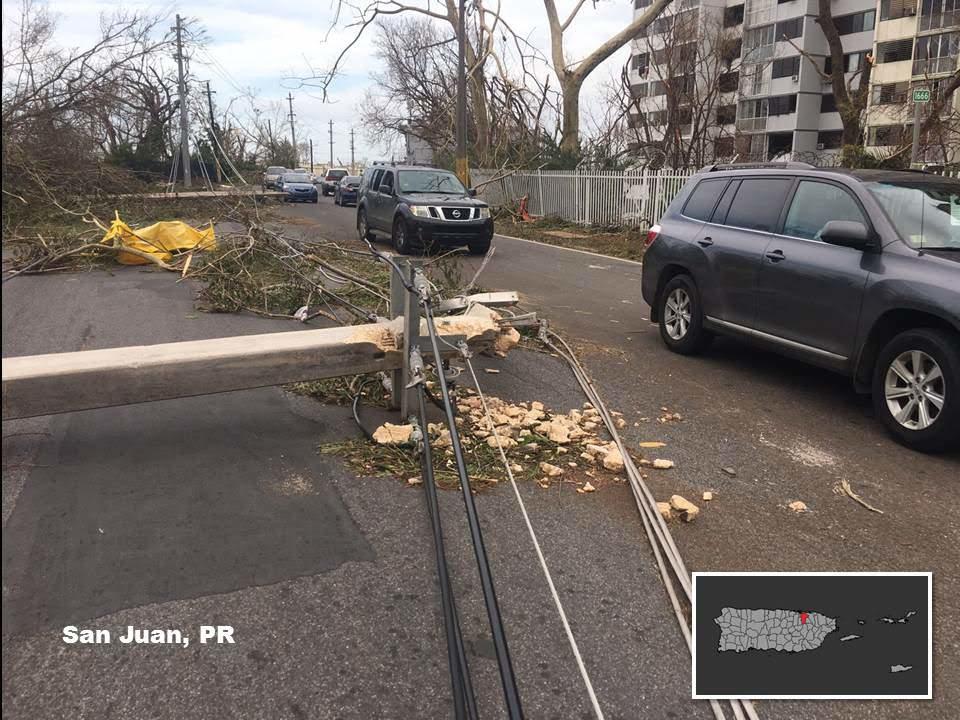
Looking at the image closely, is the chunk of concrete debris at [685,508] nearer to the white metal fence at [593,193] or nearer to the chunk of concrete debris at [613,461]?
the chunk of concrete debris at [613,461]

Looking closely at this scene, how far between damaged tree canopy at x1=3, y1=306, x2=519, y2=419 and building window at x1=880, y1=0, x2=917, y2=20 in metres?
60.2

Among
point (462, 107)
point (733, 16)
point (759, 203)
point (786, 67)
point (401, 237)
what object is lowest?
point (401, 237)

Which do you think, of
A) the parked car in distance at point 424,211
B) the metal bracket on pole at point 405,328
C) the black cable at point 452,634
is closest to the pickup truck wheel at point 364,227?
the parked car in distance at point 424,211

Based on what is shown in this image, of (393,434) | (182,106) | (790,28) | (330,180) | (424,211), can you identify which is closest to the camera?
(393,434)

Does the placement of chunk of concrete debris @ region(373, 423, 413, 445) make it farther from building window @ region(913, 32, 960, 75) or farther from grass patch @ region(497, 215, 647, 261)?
building window @ region(913, 32, 960, 75)

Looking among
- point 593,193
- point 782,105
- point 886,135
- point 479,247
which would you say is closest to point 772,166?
point 479,247

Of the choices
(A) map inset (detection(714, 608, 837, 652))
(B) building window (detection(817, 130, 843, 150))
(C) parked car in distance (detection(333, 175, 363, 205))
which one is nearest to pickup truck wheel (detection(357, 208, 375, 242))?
(A) map inset (detection(714, 608, 837, 652))

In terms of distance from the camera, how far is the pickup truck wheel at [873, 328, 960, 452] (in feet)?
15.6

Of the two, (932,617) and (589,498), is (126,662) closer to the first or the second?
(589,498)

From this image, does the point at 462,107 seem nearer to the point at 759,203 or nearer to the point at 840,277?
the point at 759,203

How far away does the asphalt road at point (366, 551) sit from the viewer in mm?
2732

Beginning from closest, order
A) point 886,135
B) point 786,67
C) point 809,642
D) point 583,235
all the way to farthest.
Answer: point 809,642, point 583,235, point 886,135, point 786,67

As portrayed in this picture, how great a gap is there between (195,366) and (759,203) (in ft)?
15.4

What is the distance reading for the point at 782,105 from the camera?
207ft
